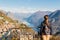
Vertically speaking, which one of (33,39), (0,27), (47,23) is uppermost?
(47,23)

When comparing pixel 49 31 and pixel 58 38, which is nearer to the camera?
pixel 49 31

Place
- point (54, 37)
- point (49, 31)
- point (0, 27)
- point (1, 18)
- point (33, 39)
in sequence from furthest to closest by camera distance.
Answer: point (1, 18) → point (0, 27) → point (33, 39) → point (54, 37) → point (49, 31)

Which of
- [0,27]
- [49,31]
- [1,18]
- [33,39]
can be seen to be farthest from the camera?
[1,18]

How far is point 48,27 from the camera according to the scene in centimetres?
650

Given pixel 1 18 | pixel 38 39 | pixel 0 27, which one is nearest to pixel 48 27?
pixel 38 39

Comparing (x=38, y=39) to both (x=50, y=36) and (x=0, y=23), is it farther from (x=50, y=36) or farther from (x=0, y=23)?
(x=0, y=23)

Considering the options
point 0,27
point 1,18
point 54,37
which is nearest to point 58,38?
point 54,37

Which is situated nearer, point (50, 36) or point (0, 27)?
point (50, 36)

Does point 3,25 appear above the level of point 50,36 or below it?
below

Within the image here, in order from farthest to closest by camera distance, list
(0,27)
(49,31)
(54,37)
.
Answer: (0,27) < (54,37) < (49,31)

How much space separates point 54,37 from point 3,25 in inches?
5451

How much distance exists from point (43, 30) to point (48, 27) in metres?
0.15

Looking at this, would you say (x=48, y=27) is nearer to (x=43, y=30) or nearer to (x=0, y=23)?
(x=43, y=30)

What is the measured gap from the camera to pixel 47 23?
6566mm
